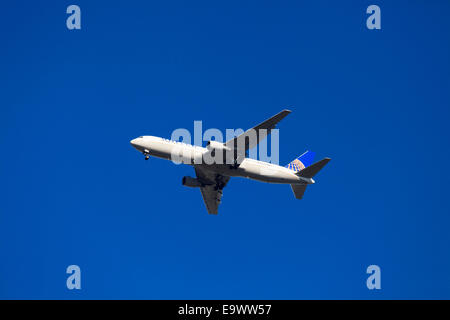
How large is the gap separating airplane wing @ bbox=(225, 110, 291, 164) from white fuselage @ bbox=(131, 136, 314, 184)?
1.73 meters

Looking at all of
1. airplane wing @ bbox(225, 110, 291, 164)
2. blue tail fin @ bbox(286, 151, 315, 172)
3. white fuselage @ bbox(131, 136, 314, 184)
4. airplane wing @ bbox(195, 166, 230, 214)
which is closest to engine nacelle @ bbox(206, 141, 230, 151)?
airplane wing @ bbox(225, 110, 291, 164)

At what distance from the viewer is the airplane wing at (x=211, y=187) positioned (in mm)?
62994

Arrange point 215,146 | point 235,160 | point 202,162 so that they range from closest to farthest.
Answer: point 215,146, point 235,160, point 202,162

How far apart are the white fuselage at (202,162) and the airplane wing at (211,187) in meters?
3.36

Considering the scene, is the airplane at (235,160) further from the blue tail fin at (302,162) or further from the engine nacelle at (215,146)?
the blue tail fin at (302,162)

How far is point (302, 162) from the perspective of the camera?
6306 cm

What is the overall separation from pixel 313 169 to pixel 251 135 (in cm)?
728

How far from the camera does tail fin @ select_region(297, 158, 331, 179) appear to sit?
56.2 m

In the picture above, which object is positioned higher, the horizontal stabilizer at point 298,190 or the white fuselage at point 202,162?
the white fuselage at point 202,162

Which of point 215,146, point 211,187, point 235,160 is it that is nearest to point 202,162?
point 215,146

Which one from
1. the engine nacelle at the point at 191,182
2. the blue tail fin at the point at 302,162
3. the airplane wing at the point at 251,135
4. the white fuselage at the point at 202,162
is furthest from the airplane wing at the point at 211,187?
the blue tail fin at the point at 302,162

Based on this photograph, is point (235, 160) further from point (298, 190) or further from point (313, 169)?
point (298, 190)

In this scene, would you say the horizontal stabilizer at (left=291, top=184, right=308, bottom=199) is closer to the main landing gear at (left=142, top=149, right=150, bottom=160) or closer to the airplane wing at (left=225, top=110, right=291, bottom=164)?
the airplane wing at (left=225, top=110, right=291, bottom=164)
